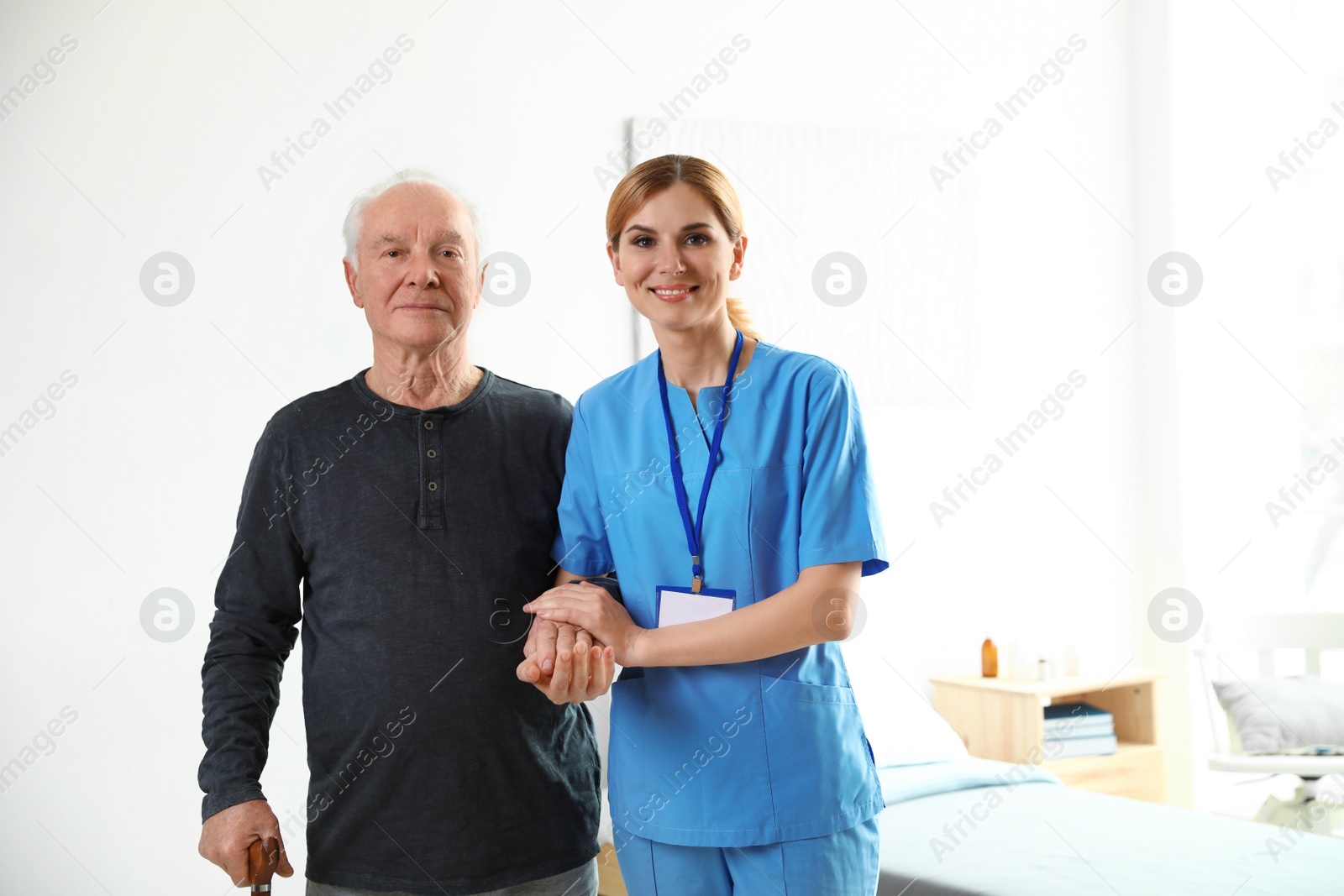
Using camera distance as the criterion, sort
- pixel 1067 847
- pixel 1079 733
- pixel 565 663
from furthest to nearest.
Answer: pixel 1079 733 < pixel 1067 847 < pixel 565 663

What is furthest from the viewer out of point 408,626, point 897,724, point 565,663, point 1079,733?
point 1079,733

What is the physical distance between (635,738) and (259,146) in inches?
73.4

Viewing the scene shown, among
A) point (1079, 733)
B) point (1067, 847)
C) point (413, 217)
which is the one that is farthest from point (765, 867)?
point (1079, 733)

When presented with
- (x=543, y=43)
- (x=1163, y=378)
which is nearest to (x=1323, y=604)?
(x=1163, y=378)

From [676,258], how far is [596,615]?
1.67 feet

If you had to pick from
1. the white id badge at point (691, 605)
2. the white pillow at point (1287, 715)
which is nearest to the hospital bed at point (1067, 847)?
the white pillow at point (1287, 715)

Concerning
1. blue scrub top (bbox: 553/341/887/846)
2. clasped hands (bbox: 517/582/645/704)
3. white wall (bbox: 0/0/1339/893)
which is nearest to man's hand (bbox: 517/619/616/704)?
clasped hands (bbox: 517/582/645/704)

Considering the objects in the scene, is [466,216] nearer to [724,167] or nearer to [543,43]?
[543,43]

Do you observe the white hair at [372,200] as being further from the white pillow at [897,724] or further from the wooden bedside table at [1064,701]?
the wooden bedside table at [1064,701]

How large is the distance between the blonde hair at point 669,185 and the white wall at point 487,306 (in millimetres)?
1457

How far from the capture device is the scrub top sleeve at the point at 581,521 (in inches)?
68.0

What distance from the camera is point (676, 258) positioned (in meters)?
1.61

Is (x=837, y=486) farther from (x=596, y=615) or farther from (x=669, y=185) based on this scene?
(x=669, y=185)

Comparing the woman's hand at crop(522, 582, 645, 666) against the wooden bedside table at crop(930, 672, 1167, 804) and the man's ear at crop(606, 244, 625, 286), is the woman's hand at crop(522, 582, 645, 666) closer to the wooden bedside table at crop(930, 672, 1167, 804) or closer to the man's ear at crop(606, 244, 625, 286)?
the man's ear at crop(606, 244, 625, 286)
